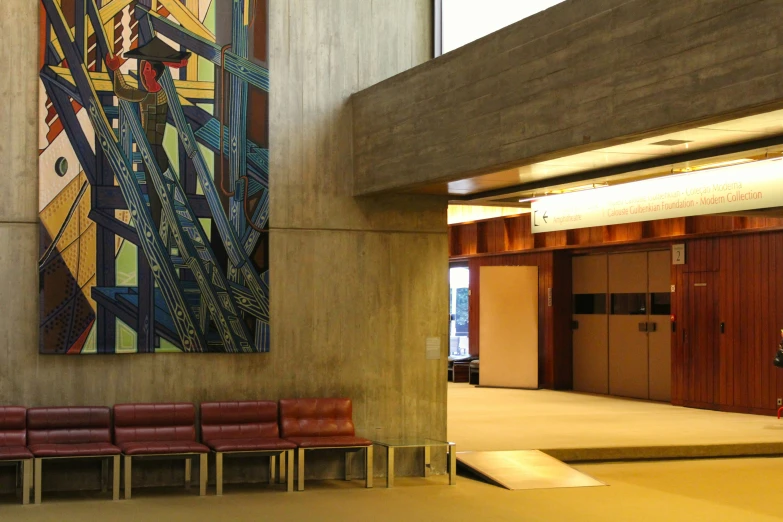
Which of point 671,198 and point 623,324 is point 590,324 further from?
point 671,198

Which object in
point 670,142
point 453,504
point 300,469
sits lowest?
point 453,504

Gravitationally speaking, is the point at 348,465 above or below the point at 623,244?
below

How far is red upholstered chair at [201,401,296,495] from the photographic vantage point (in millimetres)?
8617

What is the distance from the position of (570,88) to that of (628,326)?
375 inches

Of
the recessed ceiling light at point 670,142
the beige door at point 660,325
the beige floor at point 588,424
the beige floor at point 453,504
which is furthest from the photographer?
the beige door at point 660,325

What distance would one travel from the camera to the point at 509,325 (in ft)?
57.4

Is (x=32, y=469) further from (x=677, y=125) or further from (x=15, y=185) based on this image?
(x=677, y=125)

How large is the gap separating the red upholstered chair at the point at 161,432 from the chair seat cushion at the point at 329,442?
0.79 m

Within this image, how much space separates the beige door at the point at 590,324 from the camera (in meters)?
16.7

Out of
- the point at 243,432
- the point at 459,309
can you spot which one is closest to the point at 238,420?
the point at 243,432

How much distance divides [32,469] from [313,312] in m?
2.61

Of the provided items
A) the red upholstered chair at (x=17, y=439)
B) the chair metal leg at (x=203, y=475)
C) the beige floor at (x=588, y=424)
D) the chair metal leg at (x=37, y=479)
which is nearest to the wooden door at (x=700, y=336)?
the beige floor at (x=588, y=424)

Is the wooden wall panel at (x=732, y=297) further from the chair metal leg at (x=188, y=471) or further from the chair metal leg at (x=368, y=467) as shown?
the chair metal leg at (x=188, y=471)

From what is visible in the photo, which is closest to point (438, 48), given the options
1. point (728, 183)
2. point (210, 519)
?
point (728, 183)
